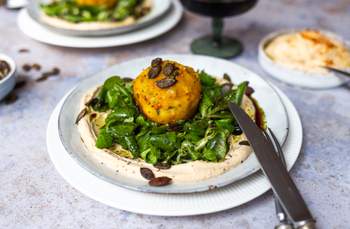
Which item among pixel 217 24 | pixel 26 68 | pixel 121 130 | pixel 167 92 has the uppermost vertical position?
pixel 167 92

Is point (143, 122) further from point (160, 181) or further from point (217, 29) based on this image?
point (217, 29)

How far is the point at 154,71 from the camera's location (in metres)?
1.80

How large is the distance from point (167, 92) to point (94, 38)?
1183mm

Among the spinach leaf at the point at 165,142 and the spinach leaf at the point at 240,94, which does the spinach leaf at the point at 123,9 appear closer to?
the spinach leaf at the point at 240,94

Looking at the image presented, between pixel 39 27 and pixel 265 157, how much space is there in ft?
6.48

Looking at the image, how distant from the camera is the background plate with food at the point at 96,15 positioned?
2.71 metres

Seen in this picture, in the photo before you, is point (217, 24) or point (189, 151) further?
point (217, 24)

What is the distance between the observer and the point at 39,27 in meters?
2.91

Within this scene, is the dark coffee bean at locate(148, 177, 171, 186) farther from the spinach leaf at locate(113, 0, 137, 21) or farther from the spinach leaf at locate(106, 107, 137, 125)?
the spinach leaf at locate(113, 0, 137, 21)

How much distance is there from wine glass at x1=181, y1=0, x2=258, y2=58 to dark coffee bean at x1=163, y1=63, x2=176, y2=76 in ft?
2.76

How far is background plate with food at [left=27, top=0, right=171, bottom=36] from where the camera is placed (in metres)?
2.71

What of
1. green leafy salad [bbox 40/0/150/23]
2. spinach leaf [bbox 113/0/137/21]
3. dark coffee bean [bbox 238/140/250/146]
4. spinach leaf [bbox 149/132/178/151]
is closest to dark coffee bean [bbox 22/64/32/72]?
green leafy salad [bbox 40/0/150/23]

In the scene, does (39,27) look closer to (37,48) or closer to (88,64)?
(37,48)

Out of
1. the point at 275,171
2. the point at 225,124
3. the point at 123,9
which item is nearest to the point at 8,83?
the point at 123,9
